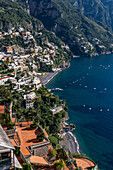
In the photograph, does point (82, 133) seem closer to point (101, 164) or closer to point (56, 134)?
point (56, 134)

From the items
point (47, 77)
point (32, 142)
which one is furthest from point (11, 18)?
point (32, 142)

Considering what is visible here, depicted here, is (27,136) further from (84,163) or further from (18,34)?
(18,34)

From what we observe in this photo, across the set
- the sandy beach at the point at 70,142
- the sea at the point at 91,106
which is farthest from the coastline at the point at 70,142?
the sea at the point at 91,106

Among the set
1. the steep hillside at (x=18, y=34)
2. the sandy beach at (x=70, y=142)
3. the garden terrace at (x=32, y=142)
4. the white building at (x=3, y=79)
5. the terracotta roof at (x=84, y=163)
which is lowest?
the sandy beach at (x=70, y=142)

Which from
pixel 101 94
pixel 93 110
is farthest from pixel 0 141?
pixel 101 94

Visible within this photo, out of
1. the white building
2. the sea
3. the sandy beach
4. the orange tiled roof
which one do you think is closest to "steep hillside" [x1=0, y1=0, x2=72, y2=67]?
the sea

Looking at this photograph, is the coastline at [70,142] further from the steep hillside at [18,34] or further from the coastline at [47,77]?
the steep hillside at [18,34]
